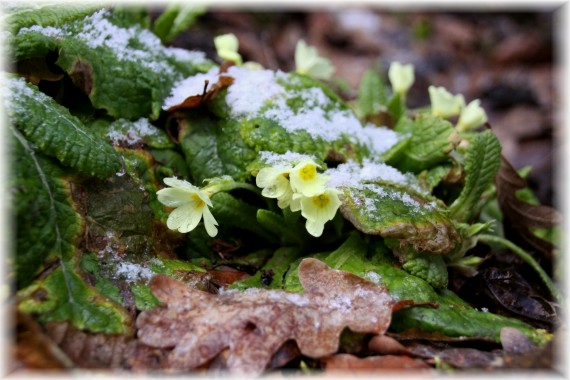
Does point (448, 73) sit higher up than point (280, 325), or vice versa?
point (280, 325)

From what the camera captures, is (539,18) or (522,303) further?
(539,18)

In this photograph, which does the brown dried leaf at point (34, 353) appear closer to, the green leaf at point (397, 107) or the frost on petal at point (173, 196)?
the frost on petal at point (173, 196)

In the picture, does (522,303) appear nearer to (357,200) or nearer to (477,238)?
(477,238)

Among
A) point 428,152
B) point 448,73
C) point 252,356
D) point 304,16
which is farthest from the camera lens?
point 304,16

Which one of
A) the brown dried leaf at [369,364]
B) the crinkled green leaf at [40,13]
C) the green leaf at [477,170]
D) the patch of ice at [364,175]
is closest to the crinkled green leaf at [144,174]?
the crinkled green leaf at [40,13]

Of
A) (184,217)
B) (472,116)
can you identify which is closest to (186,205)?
(184,217)

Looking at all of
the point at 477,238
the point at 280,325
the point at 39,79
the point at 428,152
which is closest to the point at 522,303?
the point at 477,238

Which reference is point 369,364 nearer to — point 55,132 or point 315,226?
point 315,226
